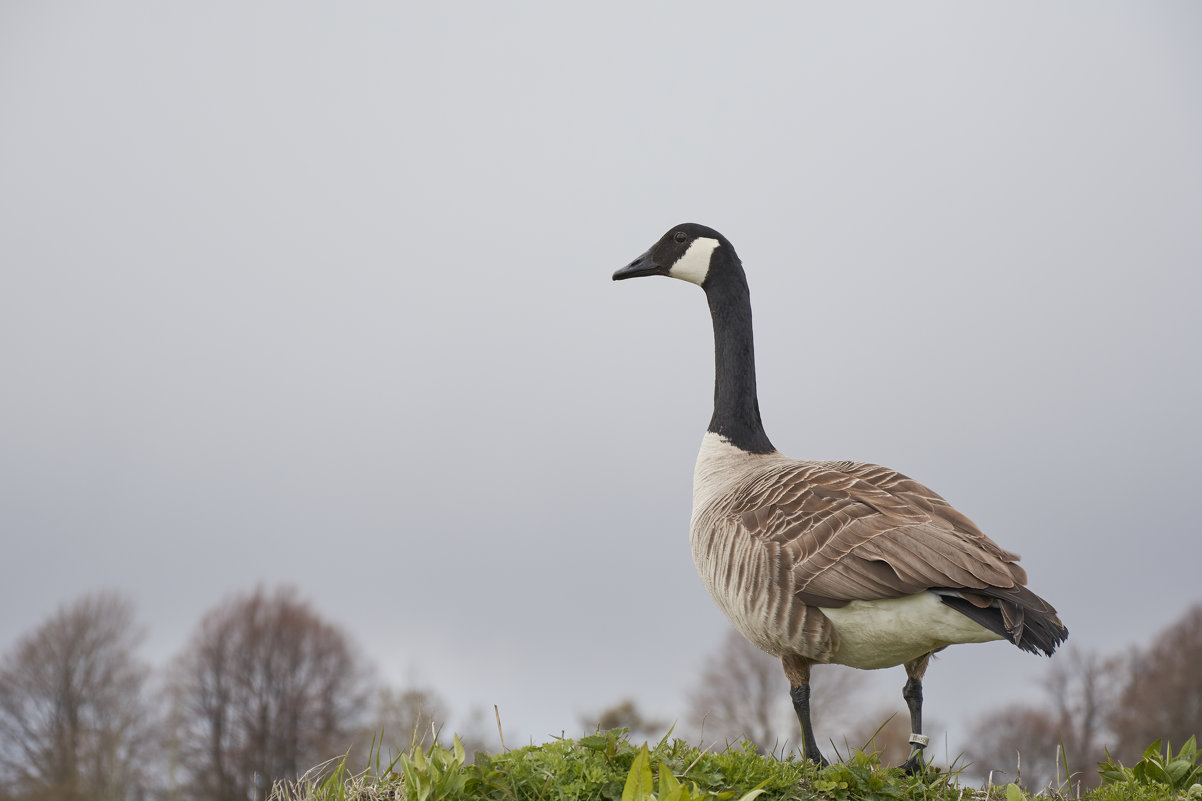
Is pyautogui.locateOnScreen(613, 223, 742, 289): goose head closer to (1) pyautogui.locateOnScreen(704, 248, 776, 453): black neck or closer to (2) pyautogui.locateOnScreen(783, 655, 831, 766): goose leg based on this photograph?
(1) pyautogui.locateOnScreen(704, 248, 776, 453): black neck

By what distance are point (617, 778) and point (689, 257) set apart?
544 cm

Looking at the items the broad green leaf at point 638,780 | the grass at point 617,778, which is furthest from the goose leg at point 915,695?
the broad green leaf at point 638,780

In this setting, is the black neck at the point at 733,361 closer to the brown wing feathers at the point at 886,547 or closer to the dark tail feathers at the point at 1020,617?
the brown wing feathers at the point at 886,547

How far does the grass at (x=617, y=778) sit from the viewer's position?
4562 millimetres

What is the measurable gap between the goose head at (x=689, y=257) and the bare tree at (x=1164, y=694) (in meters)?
19.1

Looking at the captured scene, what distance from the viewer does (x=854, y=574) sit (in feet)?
17.9

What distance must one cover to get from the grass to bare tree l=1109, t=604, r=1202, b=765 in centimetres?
1948

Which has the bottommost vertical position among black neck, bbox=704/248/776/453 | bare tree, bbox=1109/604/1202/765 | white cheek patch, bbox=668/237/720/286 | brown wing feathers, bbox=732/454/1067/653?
bare tree, bbox=1109/604/1202/765

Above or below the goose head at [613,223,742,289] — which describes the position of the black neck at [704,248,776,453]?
below

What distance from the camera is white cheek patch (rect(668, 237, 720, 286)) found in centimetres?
859

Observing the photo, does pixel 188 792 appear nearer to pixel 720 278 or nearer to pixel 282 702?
pixel 282 702

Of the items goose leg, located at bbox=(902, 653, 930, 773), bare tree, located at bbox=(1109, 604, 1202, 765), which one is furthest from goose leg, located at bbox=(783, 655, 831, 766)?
bare tree, located at bbox=(1109, 604, 1202, 765)

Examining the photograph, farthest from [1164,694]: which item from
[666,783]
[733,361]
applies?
[666,783]

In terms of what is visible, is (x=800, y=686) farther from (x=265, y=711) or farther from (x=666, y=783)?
(x=265, y=711)
